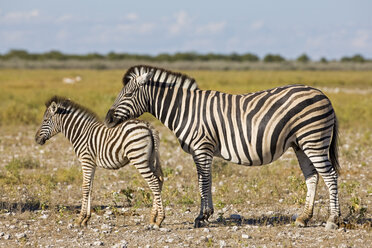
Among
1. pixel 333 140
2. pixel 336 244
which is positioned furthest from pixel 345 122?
pixel 336 244

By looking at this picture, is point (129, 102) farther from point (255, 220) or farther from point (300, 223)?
point (300, 223)

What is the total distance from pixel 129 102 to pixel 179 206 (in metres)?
2.59

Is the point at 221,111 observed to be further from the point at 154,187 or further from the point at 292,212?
the point at 292,212

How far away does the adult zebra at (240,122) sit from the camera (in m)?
7.81

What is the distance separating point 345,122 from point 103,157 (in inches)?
595

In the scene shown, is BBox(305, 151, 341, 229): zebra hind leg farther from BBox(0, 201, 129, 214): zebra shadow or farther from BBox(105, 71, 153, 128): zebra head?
BBox(0, 201, 129, 214): zebra shadow

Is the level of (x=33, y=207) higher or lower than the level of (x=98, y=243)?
lower

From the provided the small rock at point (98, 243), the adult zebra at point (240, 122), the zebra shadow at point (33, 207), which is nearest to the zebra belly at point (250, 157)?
the adult zebra at point (240, 122)

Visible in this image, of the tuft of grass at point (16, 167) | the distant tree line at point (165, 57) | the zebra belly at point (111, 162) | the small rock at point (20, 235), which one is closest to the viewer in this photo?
the small rock at point (20, 235)

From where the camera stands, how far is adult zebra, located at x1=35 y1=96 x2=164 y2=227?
8.00 m

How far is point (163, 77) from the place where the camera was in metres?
8.37

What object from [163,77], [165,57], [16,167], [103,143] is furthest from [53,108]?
[165,57]

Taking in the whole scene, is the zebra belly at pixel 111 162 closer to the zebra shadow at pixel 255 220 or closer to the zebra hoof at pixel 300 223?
the zebra shadow at pixel 255 220

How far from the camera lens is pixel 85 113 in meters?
8.83
